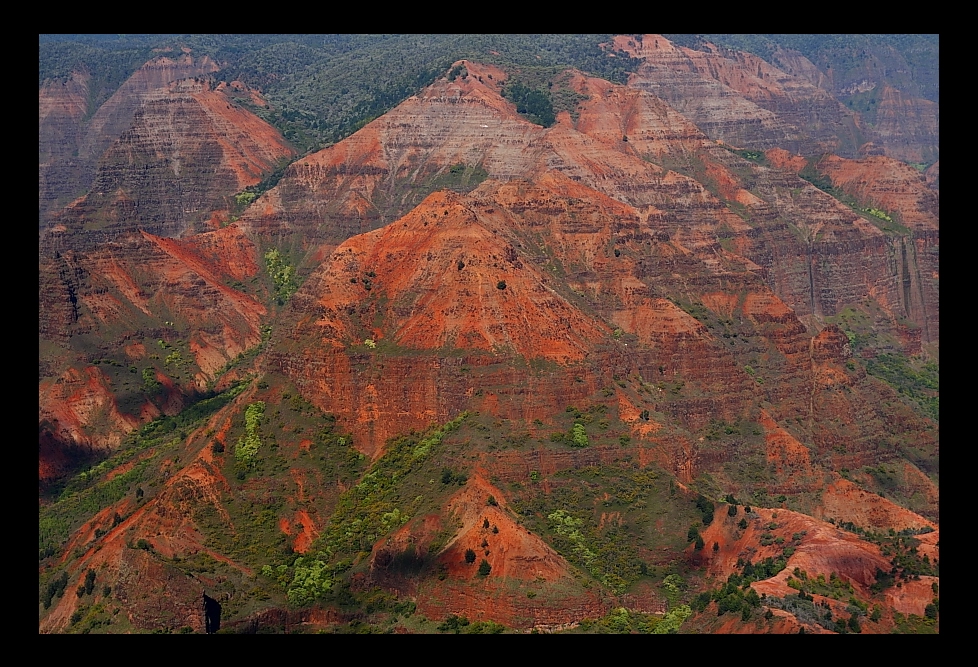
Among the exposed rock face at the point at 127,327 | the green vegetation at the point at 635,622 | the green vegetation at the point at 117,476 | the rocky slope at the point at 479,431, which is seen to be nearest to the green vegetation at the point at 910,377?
the rocky slope at the point at 479,431

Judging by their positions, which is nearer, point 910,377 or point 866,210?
point 910,377

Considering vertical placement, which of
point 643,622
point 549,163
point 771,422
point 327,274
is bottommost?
point 643,622

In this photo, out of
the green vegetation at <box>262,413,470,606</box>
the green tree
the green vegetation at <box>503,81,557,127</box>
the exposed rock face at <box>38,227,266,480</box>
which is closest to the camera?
the green vegetation at <box>262,413,470,606</box>

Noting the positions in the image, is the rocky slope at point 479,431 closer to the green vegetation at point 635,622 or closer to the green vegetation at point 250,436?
the green vegetation at point 250,436

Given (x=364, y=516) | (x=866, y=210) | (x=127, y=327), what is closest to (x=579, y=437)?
(x=364, y=516)

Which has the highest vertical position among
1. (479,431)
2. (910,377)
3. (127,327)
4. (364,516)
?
(127,327)

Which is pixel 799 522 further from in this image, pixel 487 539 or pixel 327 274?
pixel 327 274

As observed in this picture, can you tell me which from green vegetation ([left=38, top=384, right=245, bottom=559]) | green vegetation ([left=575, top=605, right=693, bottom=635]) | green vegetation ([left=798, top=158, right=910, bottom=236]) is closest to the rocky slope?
green vegetation ([left=38, top=384, right=245, bottom=559])

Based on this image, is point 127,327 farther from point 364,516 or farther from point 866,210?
point 866,210

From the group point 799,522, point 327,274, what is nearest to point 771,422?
point 799,522

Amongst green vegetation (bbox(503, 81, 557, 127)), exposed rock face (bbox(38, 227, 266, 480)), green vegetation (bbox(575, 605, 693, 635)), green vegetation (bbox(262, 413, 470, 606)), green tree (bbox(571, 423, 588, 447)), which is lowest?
green vegetation (bbox(575, 605, 693, 635))

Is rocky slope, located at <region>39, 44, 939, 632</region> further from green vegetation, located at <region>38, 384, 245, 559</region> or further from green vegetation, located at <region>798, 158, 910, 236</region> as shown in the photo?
green vegetation, located at <region>798, 158, 910, 236</region>
